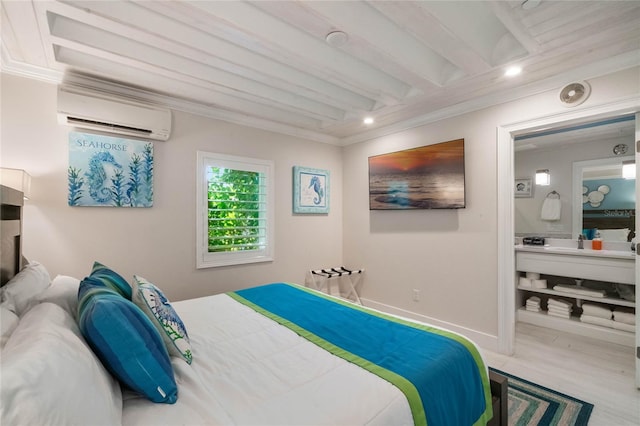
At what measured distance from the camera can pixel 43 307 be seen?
3.80 ft

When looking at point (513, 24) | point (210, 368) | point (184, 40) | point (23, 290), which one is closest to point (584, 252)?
point (513, 24)

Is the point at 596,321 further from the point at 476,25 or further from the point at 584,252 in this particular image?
the point at 476,25

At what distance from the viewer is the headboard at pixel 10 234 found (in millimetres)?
1360

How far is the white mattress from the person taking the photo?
96 cm

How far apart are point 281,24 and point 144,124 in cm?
154

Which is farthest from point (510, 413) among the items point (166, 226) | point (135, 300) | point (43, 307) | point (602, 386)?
point (166, 226)

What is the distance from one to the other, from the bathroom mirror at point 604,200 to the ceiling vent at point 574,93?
1.91 meters

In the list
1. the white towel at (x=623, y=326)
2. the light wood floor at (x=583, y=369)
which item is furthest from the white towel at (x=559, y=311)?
the white towel at (x=623, y=326)

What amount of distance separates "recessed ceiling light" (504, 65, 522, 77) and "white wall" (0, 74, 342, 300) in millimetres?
2309

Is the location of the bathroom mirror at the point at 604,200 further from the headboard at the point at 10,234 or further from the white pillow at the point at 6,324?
the headboard at the point at 10,234

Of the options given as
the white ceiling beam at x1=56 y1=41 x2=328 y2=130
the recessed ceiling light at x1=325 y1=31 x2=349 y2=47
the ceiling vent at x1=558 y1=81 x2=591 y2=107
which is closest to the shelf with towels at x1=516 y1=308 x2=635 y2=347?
the ceiling vent at x1=558 y1=81 x2=591 y2=107

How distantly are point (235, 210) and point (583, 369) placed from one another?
3.56m

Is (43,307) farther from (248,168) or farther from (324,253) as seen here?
(324,253)

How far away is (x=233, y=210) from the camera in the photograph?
129 inches
